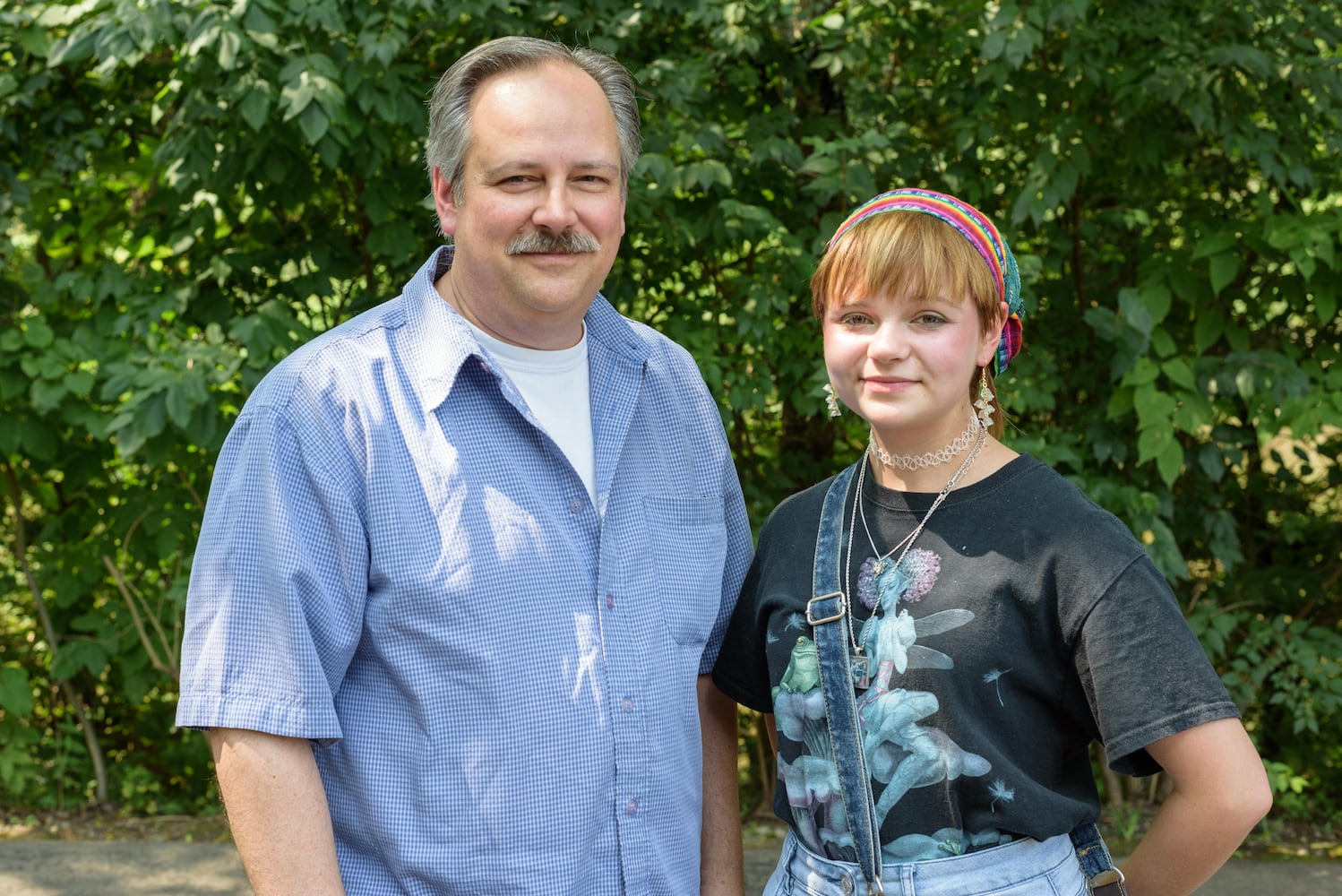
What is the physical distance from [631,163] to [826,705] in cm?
101

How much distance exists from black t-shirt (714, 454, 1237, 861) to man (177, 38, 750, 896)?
31 centimetres

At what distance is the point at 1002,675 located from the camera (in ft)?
6.11

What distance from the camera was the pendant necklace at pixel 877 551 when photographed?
1970 millimetres

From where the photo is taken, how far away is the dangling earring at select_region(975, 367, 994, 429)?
210 centimetres

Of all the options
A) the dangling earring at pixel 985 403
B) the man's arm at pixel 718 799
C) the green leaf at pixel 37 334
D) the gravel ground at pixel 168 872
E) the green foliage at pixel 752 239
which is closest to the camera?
the dangling earring at pixel 985 403

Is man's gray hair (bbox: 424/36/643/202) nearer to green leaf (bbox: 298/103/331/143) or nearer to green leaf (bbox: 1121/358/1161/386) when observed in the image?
green leaf (bbox: 298/103/331/143)

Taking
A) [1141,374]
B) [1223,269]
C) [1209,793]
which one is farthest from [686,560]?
[1223,269]

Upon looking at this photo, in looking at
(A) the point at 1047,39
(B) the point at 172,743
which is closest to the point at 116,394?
(B) the point at 172,743

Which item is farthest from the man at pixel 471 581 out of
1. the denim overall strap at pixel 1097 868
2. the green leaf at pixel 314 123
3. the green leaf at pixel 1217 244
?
the green leaf at pixel 1217 244

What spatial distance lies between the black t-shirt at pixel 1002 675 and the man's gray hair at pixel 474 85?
84 cm

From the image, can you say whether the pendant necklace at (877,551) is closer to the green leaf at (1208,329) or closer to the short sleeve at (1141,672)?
the short sleeve at (1141,672)

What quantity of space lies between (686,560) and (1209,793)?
0.91m

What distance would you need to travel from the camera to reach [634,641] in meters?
2.07

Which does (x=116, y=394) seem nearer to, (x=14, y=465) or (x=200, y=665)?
(x=14, y=465)
